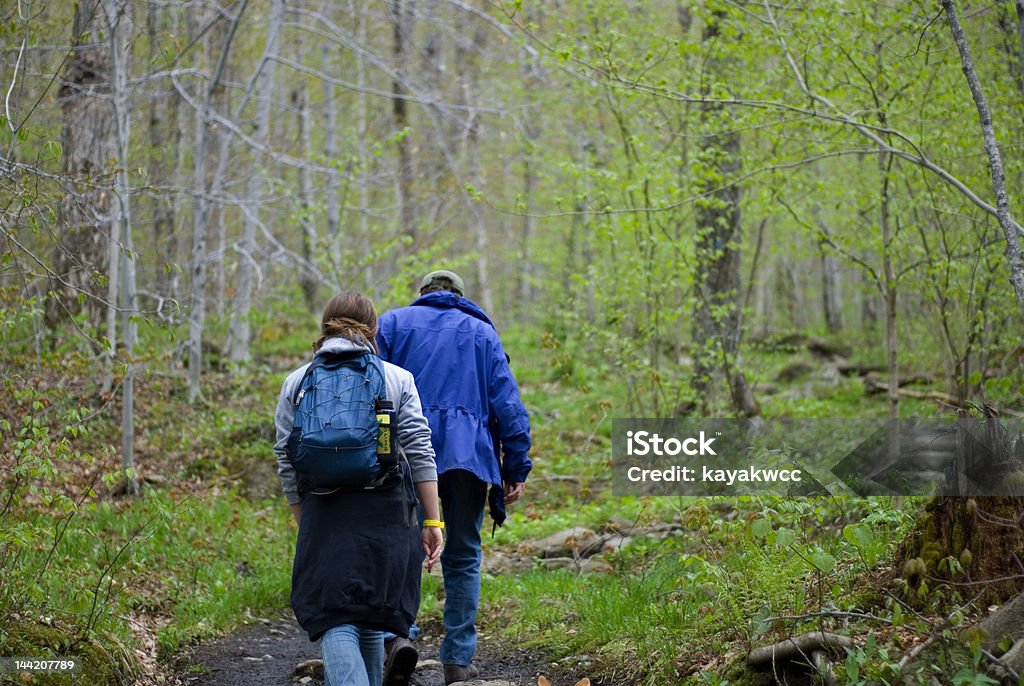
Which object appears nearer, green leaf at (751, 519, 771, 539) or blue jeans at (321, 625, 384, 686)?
blue jeans at (321, 625, 384, 686)

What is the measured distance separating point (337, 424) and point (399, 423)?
1.16ft

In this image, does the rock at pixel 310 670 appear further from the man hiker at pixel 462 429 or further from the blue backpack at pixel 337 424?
the blue backpack at pixel 337 424

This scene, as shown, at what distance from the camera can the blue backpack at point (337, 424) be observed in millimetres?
3570

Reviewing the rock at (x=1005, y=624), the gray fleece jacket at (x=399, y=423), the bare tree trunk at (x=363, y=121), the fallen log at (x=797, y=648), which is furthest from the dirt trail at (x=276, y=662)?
the bare tree trunk at (x=363, y=121)

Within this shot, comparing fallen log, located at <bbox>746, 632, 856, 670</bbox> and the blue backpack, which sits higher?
the blue backpack

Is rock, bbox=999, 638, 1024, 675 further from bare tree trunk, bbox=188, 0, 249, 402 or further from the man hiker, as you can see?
bare tree trunk, bbox=188, 0, 249, 402

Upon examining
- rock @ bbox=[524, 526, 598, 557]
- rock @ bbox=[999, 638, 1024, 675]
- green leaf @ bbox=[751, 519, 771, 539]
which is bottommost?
rock @ bbox=[524, 526, 598, 557]

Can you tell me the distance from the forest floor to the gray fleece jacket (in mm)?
1305

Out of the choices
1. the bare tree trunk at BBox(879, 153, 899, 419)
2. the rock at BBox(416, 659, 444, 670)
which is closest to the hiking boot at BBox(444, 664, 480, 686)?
the rock at BBox(416, 659, 444, 670)

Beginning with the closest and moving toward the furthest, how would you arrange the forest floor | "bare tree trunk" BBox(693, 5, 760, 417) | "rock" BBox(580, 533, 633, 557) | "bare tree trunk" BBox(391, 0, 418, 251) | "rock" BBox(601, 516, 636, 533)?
the forest floor, "rock" BBox(580, 533, 633, 557), "rock" BBox(601, 516, 636, 533), "bare tree trunk" BBox(693, 5, 760, 417), "bare tree trunk" BBox(391, 0, 418, 251)

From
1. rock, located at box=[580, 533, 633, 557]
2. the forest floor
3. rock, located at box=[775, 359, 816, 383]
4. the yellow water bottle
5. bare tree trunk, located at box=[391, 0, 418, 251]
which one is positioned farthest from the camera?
rock, located at box=[775, 359, 816, 383]

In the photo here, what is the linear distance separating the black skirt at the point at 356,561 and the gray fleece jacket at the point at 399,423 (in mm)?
143

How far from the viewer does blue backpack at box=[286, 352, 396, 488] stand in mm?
3570

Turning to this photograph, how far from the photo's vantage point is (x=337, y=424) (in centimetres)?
360
